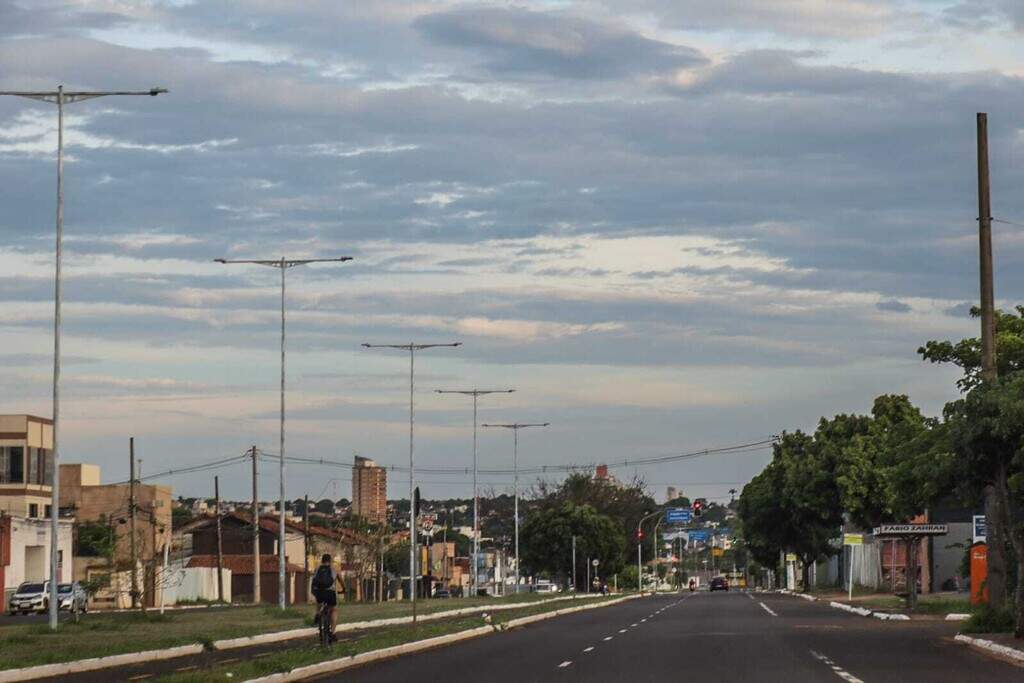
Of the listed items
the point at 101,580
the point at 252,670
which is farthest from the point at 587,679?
the point at 101,580

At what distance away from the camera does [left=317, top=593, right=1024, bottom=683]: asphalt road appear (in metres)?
26.1

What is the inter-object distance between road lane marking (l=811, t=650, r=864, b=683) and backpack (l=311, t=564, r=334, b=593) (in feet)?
31.4

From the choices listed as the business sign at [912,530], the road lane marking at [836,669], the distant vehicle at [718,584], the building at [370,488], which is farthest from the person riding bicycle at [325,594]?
the building at [370,488]

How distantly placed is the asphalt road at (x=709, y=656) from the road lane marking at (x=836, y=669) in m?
0.03

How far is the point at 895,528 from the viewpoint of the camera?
54.6 meters

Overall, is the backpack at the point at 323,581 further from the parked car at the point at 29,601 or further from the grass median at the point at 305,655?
A: the parked car at the point at 29,601

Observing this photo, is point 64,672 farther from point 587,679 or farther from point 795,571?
point 795,571

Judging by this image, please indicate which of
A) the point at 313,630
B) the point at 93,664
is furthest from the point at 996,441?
the point at 313,630

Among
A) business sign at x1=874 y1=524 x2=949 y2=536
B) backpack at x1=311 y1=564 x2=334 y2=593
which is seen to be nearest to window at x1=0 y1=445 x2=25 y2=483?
business sign at x1=874 y1=524 x2=949 y2=536

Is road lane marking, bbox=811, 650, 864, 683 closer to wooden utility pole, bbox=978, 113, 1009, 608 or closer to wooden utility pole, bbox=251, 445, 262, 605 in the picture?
wooden utility pole, bbox=978, 113, 1009, 608

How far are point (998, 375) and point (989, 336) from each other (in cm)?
255

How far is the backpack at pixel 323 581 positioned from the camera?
109 feet

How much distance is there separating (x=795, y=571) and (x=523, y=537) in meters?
25.8

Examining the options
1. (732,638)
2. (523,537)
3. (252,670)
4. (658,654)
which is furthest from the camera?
(523,537)
